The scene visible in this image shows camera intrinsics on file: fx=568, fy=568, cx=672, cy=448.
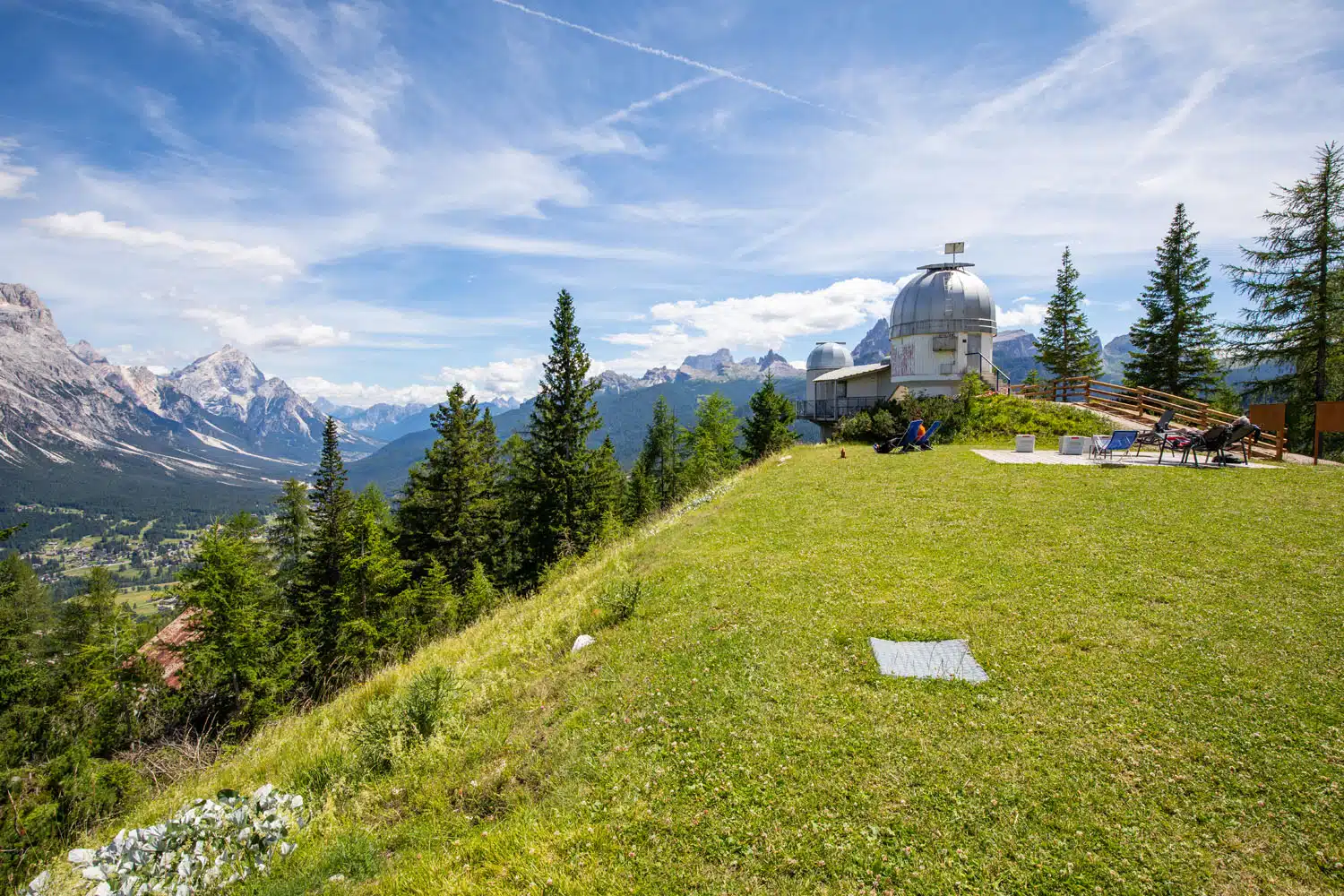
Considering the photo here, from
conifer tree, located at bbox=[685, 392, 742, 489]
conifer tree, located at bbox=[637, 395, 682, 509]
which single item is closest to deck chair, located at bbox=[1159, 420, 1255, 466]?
conifer tree, located at bbox=[685, 392, 742, 489]

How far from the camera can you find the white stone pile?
4.79 metres

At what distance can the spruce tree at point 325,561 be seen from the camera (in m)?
33.6

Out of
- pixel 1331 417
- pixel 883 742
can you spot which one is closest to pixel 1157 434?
pixel 1331 417

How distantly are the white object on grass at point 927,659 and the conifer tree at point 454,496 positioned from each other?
35359 millimetres

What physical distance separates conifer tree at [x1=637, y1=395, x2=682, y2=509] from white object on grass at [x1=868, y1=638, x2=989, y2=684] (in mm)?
60908

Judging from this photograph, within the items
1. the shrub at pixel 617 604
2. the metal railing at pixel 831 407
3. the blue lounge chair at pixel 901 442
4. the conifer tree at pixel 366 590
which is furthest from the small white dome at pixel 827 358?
the shrub at pixel 617 604

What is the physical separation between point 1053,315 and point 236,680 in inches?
2427

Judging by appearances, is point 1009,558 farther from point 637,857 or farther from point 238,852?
point 238,852

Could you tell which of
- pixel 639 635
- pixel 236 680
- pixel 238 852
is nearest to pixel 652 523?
pixel 639 635

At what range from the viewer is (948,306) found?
1422 inches

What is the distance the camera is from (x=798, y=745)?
568cm

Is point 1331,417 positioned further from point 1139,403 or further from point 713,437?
point 713,437

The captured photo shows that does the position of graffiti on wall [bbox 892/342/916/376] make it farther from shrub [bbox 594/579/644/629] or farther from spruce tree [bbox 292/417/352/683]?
spruce tree [bbox 292/417/352/683]

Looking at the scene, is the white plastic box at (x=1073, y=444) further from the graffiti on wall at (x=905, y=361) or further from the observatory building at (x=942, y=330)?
the graffiti on wall at (x=905, y=361)
